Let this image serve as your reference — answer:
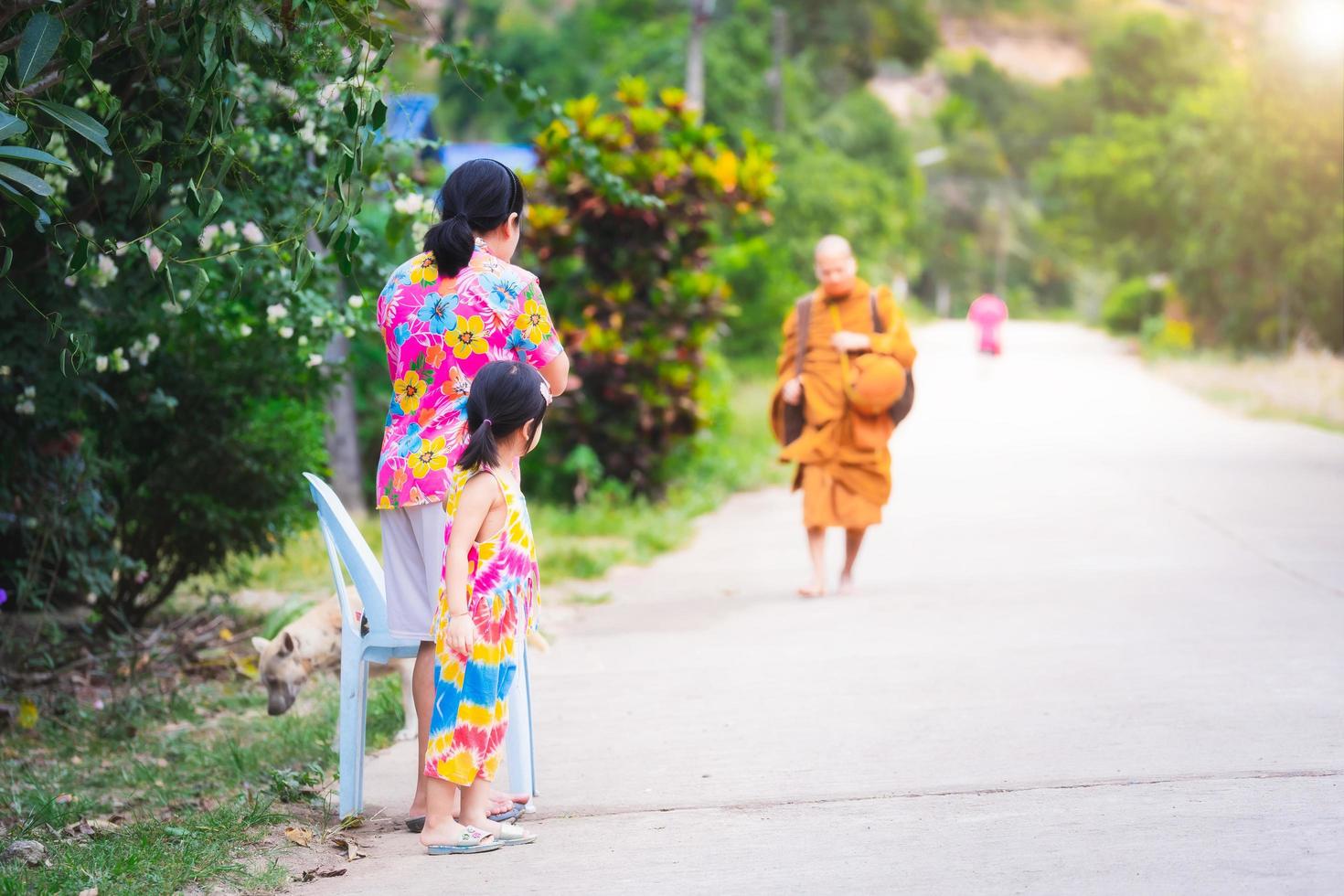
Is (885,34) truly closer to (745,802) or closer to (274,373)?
(274,373)

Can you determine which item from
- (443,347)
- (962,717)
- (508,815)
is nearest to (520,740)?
(508,815)

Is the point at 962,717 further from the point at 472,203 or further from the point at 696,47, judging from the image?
the point at 696,47

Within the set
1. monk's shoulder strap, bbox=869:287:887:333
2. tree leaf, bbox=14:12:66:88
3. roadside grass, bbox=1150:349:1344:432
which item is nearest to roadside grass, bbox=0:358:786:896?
tree leaf, bbox=14:12:66:88

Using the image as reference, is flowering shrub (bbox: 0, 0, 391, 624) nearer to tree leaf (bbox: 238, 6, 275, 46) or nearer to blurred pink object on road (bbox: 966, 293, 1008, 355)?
tree leaf (bbox: 238, 6, 275, 46)

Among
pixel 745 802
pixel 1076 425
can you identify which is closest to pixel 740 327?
pixel 1076 425

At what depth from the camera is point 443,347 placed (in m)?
4.56

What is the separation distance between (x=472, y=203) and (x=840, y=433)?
464cm

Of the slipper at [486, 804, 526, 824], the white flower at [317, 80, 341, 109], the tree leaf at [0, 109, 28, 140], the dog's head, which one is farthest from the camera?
the dog's head

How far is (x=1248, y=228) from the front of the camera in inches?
1105

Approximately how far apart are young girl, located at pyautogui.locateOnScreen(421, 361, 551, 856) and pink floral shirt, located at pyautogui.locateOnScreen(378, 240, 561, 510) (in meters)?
0.19

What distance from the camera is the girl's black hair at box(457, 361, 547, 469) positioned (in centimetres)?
430

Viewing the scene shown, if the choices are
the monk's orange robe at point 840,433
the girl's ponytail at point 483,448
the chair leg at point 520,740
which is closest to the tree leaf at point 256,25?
the girl's ponytail at point 483,448

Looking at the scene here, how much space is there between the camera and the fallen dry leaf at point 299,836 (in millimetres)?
4582

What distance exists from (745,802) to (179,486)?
4431 millimetres
